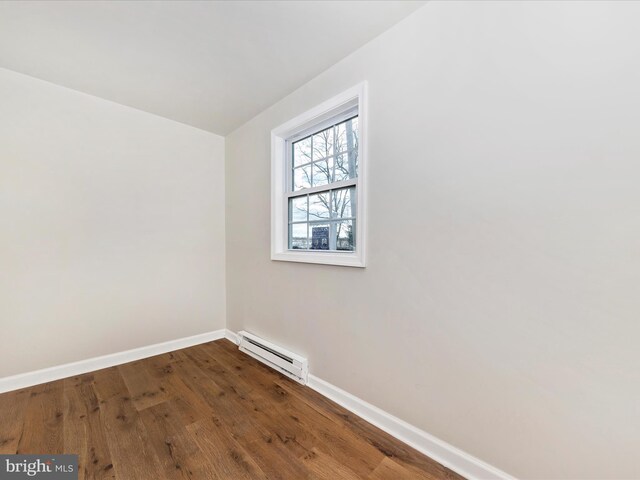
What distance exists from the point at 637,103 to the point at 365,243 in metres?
1.25

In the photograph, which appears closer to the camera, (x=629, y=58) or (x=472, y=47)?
(x=629, y=58)

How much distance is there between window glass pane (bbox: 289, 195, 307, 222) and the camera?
2443 mm

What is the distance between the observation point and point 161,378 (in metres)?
2.25

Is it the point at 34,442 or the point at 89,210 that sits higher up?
the point at 89,210

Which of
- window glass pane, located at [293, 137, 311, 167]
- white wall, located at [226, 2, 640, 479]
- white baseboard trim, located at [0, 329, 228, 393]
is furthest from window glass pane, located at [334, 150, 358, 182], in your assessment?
white baseboard trim, located at [0, 329, 228, 393]

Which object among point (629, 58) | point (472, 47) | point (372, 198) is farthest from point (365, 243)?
point (629, 58)

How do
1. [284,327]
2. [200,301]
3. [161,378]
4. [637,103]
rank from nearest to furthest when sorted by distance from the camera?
[637,103], [161,378], [284,327], [200,301]

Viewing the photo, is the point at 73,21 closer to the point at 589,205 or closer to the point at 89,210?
the point at 89,210

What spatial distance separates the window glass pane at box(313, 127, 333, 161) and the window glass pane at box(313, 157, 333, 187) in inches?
2.1

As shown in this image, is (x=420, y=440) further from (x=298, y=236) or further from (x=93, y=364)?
(x=93, y=364)

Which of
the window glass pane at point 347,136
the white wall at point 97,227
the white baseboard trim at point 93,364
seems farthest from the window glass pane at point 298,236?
the white baseboard trim at point 93,364

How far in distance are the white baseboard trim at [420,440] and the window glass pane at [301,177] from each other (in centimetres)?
169

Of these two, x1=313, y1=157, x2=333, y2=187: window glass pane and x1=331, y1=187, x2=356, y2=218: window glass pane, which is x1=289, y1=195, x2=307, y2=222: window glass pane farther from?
x1=331, y1=187, x2=356, y2=218: window glass pane

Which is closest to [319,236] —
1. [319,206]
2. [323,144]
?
[319,206]
